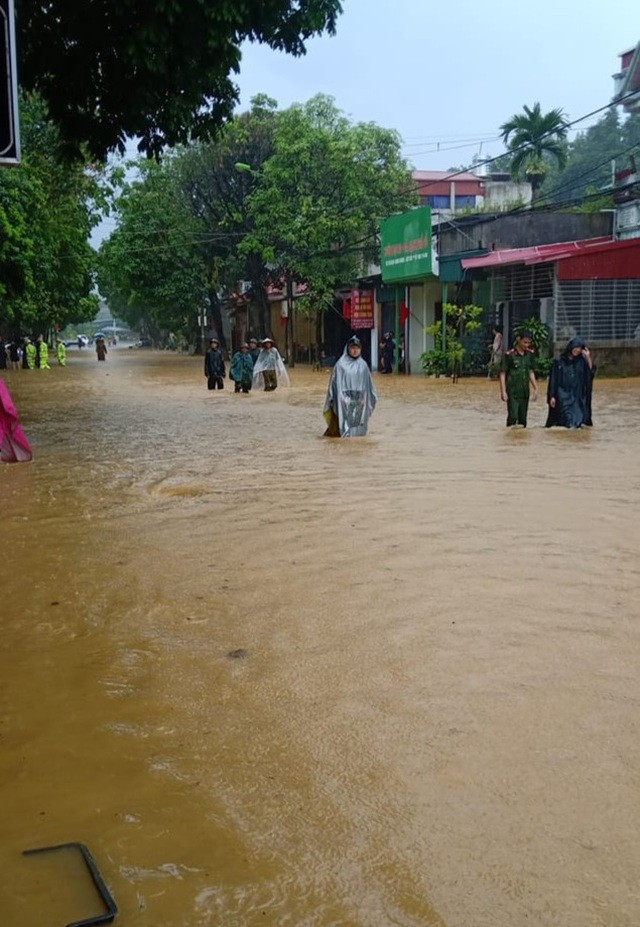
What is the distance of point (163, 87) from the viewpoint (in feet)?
36.7

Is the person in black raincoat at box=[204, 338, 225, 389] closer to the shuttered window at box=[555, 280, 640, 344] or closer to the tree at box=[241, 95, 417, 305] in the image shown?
the shuttered window at box=[555, 280, 640, 344]

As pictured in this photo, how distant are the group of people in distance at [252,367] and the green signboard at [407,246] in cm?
653

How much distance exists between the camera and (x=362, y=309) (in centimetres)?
3519

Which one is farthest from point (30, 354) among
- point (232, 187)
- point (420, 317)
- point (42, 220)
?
point (420, 317)

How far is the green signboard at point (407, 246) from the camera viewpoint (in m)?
28.6

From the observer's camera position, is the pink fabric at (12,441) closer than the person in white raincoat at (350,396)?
Yes

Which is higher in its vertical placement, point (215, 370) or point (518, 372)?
point (518, 372)

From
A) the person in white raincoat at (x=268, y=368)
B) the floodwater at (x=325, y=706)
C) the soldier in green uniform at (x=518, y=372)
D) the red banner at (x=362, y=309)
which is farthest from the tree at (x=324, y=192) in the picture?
the floodwater at (x=325, y=706)

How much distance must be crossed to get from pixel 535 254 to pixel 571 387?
42.5 feet

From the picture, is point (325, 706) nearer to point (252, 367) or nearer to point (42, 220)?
point (252, 367)

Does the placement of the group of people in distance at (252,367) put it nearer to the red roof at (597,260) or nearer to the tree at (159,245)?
the red roof at (597,260)

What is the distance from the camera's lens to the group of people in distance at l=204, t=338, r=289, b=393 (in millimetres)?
23656

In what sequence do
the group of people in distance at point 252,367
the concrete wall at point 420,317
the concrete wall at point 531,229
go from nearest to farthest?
the group of people in distance at point 252,367
the concrete wall at point 531,229
the concrete wall at point 420,317

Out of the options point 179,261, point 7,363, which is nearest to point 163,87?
point 179,261
